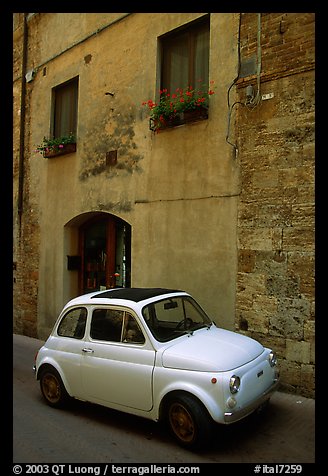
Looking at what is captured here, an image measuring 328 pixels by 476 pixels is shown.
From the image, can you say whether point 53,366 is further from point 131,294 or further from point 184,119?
point 184,119

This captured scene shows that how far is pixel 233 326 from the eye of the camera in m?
5.96

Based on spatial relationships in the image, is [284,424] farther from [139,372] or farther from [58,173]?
[58,173]

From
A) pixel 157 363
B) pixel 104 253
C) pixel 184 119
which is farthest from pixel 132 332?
pixel 104 253

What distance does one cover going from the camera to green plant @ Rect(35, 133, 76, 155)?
912 cm

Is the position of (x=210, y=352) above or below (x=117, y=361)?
above

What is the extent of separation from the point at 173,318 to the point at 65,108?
6.98m

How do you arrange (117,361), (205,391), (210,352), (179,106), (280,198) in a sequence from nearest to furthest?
(205,391) < (210,352) < (117,361) < (280,198) < (179,106)

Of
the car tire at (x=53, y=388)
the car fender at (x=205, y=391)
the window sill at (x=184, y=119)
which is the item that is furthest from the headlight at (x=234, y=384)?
the window sill at (x=184, y=119)

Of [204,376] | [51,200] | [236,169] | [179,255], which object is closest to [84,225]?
[51,200]

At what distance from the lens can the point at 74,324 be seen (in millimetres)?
5055

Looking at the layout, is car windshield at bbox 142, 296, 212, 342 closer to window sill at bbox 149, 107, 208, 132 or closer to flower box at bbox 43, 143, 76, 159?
window sill at bbox 149, 107, 208, 132

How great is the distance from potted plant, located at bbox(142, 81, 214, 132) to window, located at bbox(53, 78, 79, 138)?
2.83 m

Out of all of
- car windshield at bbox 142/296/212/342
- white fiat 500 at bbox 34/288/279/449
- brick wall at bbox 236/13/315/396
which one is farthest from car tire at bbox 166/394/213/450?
brick wall at bbox 236/13/315/396
